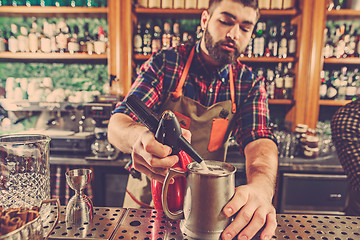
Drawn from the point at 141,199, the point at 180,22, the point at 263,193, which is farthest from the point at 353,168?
the point at 180,22

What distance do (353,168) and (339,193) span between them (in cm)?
99

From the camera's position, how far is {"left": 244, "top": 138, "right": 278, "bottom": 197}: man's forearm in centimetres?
86

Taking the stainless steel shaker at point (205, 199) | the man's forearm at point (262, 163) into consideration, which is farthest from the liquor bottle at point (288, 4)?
the stainless steel shaker at point (205, 199)

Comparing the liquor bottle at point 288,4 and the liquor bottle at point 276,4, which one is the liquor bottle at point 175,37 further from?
the liquor bottle at point 288,4

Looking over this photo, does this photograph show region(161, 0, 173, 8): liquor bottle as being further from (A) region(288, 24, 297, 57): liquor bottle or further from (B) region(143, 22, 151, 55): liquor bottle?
(A) region(288, 24, 297, 57): liquor bottle

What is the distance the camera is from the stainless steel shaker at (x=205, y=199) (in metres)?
0.58

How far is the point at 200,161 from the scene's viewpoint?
0.66 metres

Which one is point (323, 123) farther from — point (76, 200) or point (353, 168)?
point (76, 200)

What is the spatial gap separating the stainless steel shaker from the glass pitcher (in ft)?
1.30

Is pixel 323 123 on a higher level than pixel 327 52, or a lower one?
lower

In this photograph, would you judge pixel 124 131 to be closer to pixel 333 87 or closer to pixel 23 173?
pixel 23 173

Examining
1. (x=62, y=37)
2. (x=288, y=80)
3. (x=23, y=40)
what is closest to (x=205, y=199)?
(x=288, y=80)

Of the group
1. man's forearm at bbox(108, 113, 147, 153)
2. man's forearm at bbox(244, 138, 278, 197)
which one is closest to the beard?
man's forearm at bbox(244, 138, 278, 197)

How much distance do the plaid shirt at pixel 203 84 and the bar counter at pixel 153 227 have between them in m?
0.58
